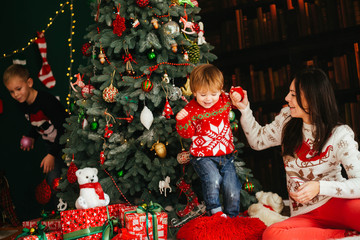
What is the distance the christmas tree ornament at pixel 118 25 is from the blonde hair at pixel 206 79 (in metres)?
0.61

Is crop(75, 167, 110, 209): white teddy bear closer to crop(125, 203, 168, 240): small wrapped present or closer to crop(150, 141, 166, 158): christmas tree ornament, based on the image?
crop(125, 203, 168, 240): small wrapped present

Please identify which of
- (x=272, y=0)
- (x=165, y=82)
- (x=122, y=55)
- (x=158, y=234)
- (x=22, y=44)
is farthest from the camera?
(x=22, y=44)

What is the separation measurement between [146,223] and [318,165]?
2.99ft

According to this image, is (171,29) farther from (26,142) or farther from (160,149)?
(26,142)

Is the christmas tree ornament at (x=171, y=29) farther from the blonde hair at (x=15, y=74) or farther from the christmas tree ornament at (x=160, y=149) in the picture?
the blonde hair at (x=15, y=74)

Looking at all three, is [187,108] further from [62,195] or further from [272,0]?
[272,0]

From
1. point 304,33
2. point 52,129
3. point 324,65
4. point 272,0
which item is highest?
point 272,0

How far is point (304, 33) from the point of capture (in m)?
3.36

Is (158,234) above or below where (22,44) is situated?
below

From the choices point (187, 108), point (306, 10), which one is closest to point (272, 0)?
point (306, 10)

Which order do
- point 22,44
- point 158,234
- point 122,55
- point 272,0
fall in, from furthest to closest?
1. point 22,44
2. point 272,0
3. point 122,55
4. point 158,234

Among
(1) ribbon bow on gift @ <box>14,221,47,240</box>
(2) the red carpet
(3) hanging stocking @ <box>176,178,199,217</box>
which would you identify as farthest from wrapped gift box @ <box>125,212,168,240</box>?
(1) ribbon bow on gift @ <box>14,221,47,240</box>

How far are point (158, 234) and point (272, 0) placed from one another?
2356 mm

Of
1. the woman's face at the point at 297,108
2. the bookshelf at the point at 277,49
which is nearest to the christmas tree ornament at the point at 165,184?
the woman's face at the point at 297,108
